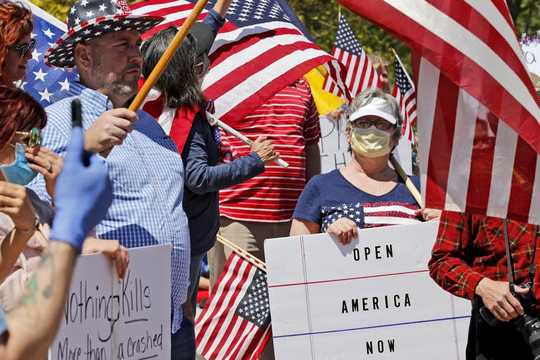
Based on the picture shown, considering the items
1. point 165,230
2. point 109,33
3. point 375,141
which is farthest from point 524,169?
point 375,141

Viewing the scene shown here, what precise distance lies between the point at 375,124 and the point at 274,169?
1351 millimetres

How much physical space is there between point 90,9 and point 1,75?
53cm

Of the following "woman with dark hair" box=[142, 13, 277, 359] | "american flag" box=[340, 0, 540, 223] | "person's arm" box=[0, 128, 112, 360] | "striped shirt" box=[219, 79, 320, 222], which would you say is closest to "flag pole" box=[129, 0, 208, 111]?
"american flag" box=[340, 0, 540, 223]

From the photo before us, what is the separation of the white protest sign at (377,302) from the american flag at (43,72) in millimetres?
1619

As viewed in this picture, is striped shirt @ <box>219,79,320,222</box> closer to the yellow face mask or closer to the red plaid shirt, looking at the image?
the yellow face mask

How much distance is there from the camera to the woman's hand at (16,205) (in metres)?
3.63

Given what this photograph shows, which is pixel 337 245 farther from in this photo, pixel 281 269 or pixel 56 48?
pixel 56 48

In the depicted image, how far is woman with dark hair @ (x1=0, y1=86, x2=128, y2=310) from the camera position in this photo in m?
3.67

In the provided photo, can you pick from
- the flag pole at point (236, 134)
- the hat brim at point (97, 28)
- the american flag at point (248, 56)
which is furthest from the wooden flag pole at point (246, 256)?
the hat brim at point (97, 28)

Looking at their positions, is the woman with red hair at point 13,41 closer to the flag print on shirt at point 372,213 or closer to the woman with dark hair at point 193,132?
the woman with dark hair at point 193,132

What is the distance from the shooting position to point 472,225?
5.19m

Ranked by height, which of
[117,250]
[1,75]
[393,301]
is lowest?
[393,301]

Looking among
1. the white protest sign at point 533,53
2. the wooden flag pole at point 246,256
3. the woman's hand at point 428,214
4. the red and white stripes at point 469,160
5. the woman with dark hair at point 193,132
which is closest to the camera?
the red and white stripes at point 469,160

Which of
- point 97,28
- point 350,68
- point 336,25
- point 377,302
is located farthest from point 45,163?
point 336,25
